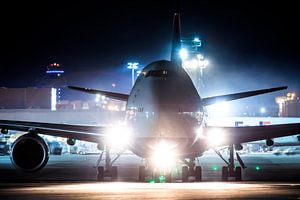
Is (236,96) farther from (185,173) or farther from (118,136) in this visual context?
(118,136)

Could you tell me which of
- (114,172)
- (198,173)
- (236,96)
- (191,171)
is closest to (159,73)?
(236,96)

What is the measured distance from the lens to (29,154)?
27.2m

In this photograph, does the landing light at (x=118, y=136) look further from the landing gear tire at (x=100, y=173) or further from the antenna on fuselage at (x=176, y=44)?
the antenna on fuselage at (x=176, y=44)

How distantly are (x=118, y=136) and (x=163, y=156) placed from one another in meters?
4.03

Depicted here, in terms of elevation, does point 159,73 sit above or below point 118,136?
above

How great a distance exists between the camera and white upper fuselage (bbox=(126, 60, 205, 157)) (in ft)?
76.2

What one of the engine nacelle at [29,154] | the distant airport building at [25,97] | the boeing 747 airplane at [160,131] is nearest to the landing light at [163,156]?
the boeing 747 airplane at [160,131]

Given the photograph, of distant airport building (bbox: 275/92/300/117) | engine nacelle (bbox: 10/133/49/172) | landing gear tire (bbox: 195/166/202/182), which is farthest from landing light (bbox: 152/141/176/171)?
distant airport building (bbox: 275/92/300/117)

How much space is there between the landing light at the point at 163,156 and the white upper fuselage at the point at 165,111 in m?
0.24

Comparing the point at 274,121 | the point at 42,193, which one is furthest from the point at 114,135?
the point at 274,121

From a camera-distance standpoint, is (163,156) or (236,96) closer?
(163,156)

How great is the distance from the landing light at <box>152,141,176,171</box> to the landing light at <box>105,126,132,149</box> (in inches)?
65.5

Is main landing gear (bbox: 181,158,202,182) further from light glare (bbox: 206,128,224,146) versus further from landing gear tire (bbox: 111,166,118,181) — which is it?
landing gear tire (bbox: 111,166,118,181)

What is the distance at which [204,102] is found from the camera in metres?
28.5
